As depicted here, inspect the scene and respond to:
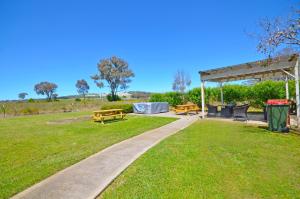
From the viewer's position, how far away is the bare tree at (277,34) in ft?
22.2

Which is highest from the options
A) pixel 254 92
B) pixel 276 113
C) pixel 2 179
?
pixel 254 92

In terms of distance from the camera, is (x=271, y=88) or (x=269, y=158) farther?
(x=271, y=88)

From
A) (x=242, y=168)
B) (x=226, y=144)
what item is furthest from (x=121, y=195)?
(x=226, y=144)

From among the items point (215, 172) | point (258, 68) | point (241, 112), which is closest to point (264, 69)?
point (258, 68)

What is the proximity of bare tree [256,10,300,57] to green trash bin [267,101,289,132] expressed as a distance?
6.80 ft

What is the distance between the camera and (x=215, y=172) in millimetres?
3898

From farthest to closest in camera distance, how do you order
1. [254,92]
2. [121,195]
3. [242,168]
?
[254,92]
[242,168]
[121,195]

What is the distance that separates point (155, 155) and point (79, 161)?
6.40ft

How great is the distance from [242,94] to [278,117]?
35.2 feet

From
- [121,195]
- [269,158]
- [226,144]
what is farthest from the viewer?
[226,144]

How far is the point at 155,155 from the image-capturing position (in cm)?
507

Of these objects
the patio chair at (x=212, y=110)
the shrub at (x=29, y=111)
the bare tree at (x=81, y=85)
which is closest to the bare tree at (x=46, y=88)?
the bare tree at (x=81, y=85)

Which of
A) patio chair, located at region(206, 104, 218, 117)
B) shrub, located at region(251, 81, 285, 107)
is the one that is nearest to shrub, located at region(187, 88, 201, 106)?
shrub, located at region(251, 81, 285, 107)

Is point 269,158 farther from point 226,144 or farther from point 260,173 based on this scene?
point 226,144
